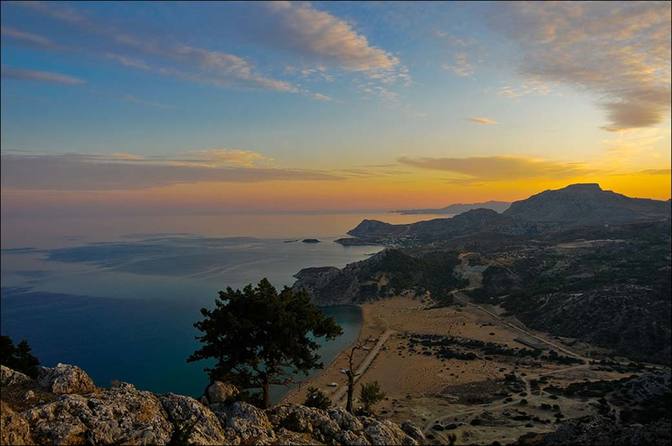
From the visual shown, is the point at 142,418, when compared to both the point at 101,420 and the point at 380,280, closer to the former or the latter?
the point at 101,420

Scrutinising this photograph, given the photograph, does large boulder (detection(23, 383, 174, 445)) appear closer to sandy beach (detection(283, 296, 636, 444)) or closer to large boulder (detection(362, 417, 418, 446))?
large boulder (detection(362, 417, 418, 446))

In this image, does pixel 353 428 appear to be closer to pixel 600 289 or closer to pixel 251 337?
pixel 251 337

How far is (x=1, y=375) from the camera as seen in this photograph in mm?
16844

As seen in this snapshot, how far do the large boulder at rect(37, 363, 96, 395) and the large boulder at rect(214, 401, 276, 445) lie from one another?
18.5ft

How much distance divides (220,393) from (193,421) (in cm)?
415

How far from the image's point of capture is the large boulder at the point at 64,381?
16.5 meters

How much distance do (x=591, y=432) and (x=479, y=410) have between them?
14205 mm

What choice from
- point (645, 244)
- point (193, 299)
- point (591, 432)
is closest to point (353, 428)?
point (591, 432)

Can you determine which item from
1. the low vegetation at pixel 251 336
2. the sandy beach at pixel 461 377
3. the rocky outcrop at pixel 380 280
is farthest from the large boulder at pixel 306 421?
the rocky outcrop at pixel 380 280

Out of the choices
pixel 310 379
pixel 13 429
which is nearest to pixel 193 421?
pixel 13 429

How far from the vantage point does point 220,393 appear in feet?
67.8

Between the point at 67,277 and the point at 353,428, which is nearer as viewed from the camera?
the point at 353,428

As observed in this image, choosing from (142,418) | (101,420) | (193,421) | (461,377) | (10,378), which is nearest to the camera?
(101,420)

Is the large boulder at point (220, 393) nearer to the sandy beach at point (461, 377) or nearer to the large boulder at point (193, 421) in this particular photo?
the large boulder at point (193, 421)
